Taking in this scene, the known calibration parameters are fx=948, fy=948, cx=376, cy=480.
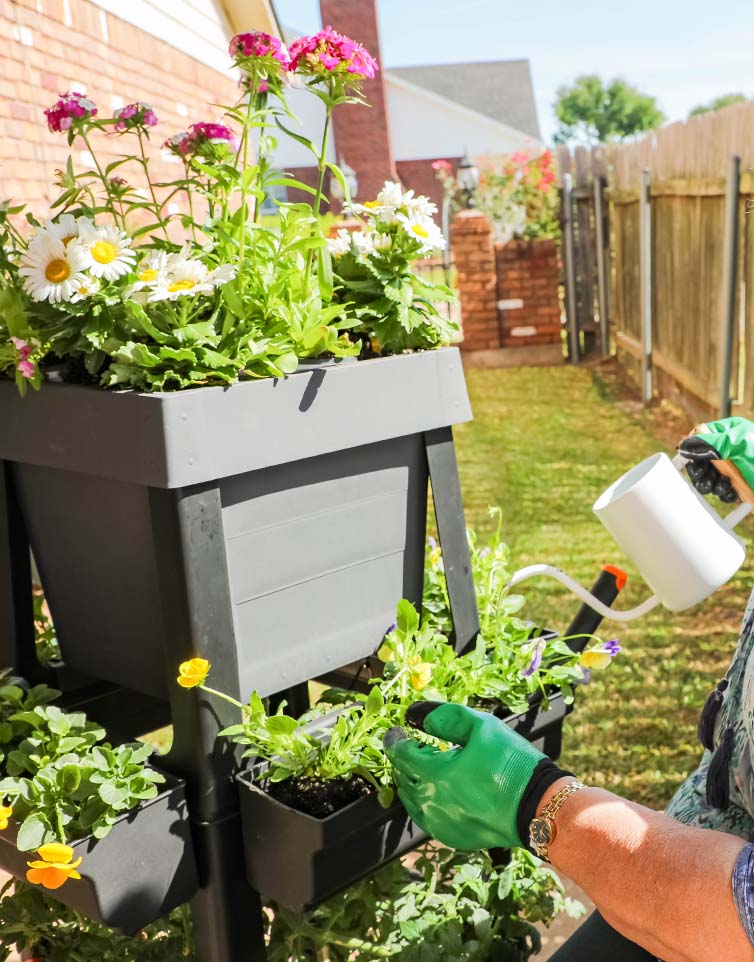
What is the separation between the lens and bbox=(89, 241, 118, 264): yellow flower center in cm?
106

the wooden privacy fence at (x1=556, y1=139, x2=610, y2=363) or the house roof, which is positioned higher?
the house roof

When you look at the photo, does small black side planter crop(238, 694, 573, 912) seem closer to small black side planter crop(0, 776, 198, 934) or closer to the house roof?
small black side planter crop(0, 776, 198, 934)

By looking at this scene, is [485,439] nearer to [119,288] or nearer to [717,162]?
[717,162]

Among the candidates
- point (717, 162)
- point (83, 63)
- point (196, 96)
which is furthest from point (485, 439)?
point (83, 63)

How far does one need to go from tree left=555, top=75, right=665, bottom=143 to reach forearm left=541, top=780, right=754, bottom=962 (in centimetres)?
6017

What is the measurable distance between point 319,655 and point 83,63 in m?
3.22

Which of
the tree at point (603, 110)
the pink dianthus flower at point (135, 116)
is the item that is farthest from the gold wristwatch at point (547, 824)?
the tree at point (603, 110)

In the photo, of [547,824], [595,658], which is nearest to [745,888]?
[547,824]

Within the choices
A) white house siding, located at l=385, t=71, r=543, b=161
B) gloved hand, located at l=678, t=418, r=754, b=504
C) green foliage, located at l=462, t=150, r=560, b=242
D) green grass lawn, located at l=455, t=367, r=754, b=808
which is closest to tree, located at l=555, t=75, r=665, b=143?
white house siding, located at l=385, t=71, r=543, b=161

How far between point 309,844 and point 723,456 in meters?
0.83

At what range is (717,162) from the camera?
5035mm

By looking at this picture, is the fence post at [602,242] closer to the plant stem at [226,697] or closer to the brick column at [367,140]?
the plant stem at [226,697]

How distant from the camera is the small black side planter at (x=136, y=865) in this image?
39.1 inches

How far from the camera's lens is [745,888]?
867mm
